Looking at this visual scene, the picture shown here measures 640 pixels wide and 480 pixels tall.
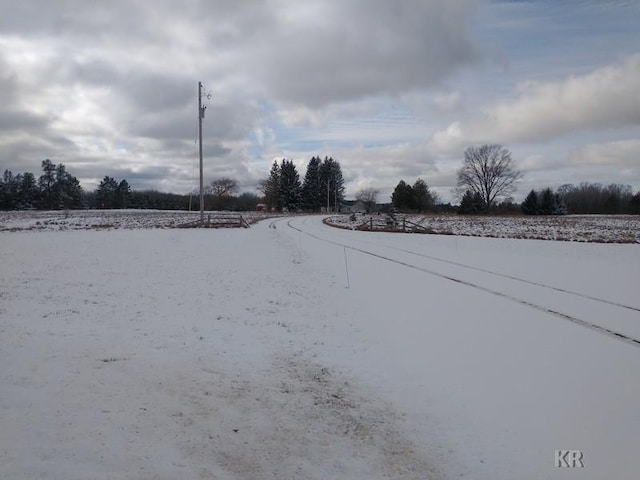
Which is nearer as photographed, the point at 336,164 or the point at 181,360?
the point at 181,360

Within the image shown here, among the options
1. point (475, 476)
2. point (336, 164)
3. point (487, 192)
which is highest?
point (336, 164)

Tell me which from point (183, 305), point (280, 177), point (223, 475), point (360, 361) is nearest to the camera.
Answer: point (223, 475)

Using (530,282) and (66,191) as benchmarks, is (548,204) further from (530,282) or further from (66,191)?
(66,191)

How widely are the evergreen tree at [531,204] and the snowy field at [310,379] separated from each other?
269 ft

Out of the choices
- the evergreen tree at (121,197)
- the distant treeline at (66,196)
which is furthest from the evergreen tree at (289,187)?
the evergreen tree at (121,197)

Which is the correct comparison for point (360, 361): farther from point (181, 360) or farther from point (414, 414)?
point (181, 360)

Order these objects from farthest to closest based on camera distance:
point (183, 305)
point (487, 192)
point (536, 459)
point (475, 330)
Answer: point (487, 192), point (183, 305), point (475, 330), point (536, 459)

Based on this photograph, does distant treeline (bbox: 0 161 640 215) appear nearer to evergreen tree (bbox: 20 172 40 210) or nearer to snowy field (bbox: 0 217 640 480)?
evergreen tree (bbox: 20 172 40 210)

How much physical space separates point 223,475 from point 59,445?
153 centimetres

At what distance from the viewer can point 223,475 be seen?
382 cm

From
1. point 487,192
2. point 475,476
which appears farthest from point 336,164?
point 475,476

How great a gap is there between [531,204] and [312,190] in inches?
1913

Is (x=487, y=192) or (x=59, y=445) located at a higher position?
(x=487, y=192)

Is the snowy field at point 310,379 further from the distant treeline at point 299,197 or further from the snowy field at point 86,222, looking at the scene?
the distant treeline at point 299,197
